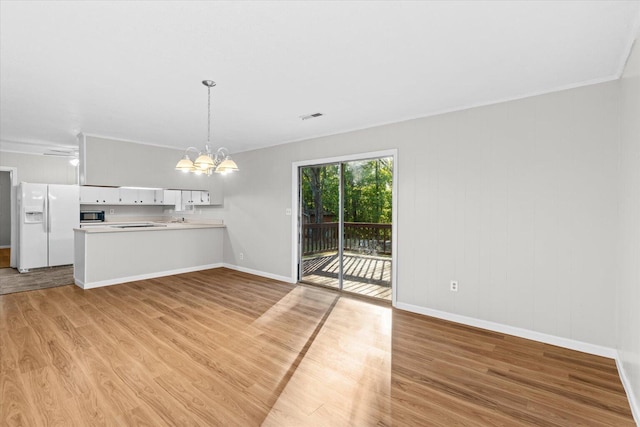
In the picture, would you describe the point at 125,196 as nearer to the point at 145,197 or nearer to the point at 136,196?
the point at 136,196

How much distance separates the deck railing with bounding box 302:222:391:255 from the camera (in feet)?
14.8

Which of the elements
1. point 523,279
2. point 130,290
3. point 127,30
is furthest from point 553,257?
point 130,290

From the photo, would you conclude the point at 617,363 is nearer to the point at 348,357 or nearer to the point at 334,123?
the point at 348,357

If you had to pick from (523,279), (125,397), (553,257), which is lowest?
(125,397)

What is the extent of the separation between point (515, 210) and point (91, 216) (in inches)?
314

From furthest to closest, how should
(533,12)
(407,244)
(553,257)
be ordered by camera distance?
(407,244), (553,257), (533,12)

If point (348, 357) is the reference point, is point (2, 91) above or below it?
above

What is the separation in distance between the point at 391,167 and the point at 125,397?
3.70 meters

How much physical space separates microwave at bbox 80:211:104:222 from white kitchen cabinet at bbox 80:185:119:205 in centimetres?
21

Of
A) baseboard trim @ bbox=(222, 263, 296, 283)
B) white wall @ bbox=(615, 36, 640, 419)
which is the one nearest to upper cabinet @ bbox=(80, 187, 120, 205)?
baseboard trim @ bbox=(222, 263, 296, 283)

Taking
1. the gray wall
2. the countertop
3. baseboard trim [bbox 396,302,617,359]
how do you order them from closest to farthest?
baseboard trim [bbox 396,302,617,359] < the countertop < the gray wall

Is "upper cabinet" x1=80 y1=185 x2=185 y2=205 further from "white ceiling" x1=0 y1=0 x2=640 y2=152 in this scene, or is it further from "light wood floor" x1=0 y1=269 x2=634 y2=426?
"light wood floor" x1=0 y1=269 x2=634 y2=426

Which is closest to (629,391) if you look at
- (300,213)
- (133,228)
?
(300,213)

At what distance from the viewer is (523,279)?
3.19m
